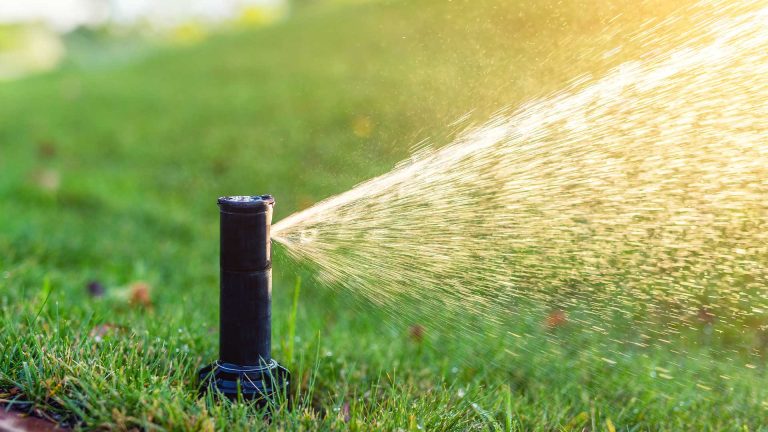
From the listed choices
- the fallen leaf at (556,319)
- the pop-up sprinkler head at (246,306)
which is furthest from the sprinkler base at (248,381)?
the fallen leaf at (556,319)

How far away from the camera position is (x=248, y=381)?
195 centimetres

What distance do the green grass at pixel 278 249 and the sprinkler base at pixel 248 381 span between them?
65mm

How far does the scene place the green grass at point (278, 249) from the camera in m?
1.95

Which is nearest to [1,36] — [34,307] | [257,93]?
[257,93]

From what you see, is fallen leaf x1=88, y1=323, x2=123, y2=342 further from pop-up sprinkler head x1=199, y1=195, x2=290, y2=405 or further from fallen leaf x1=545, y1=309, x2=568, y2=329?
fallen leaf x1=545, y1=309, x2=568, y2=329

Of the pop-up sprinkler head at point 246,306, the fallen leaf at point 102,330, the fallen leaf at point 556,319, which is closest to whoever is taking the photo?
the pop-up sprinkler head at point 246,306

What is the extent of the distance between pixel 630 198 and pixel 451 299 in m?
0.87

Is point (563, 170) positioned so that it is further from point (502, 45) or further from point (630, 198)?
point (502, 45)

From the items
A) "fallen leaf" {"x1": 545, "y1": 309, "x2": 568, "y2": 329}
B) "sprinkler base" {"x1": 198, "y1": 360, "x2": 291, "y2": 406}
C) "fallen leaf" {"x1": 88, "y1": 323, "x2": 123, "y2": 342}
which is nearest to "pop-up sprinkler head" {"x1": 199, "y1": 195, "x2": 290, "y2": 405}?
"sprinkler base" {"x1": 198, "y1": 360, "x2": 291, "y2": 406}

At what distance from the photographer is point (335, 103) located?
6.98 m

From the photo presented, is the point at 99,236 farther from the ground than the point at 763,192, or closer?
closer

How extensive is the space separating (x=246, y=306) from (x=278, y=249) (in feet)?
4.03

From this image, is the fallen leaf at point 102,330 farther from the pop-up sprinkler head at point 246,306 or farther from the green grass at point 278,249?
the pop-up sprinkler head at point 246,306

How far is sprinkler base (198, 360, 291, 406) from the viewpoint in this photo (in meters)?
1.93
